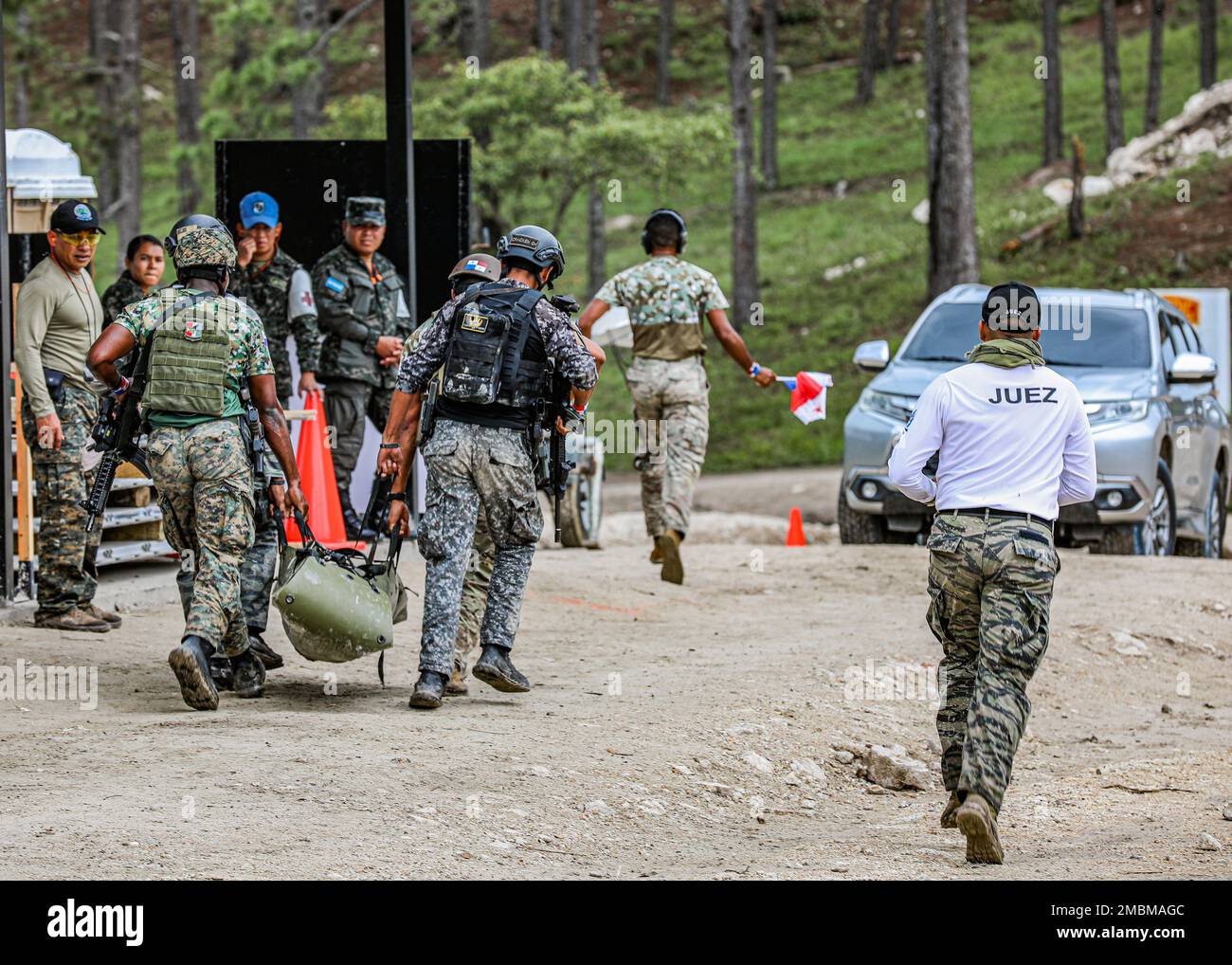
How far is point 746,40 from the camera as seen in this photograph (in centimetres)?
3184

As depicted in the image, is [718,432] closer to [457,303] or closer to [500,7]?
[457,303]

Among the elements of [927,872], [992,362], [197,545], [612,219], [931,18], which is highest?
[931,18]

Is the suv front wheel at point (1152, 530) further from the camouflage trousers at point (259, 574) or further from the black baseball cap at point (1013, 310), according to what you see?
the camouflage trousers at point (259, 574)

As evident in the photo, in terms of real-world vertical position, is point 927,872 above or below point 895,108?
below

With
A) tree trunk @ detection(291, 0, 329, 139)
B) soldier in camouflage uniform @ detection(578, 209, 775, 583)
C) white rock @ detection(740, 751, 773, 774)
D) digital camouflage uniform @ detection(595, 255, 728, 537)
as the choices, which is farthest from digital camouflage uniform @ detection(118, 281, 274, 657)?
tree trunk @ detection(291, 0, 329, 139)

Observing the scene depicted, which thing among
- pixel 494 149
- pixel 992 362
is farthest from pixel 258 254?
pixel 494 149

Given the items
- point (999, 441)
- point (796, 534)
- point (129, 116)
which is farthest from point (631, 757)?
point (129, 116)

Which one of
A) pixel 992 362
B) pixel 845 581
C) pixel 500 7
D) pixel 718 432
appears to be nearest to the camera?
pixel 992 362

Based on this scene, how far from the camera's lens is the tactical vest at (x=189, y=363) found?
7.45 metres

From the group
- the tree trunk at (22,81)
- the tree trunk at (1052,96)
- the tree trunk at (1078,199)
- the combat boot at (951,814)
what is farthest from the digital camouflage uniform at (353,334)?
the tree trunk at (1052,96)

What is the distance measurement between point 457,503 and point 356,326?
3.53 m

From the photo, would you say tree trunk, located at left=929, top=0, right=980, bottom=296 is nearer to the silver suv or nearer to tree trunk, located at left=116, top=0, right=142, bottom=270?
the silver suv

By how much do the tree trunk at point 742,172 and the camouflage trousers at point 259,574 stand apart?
2457cm

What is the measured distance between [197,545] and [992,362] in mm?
3613
